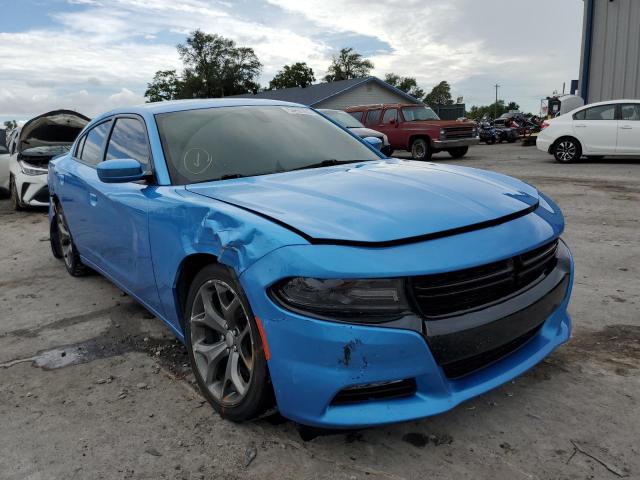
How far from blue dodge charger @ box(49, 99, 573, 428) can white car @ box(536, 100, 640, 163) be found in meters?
11.2

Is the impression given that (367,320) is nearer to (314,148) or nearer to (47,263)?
(314,148)

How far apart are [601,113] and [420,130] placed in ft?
16.4

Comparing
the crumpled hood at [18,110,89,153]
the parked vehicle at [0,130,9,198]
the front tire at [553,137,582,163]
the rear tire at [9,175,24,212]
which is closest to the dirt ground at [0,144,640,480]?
the rear tire at [9,175,24,212]

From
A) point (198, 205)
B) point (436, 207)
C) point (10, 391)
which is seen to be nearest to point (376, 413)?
point (436, 207)

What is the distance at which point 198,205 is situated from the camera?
244cm

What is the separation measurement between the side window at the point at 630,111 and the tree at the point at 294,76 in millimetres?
62586

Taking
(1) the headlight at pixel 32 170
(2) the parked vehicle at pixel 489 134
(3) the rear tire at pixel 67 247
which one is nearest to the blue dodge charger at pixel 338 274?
(3) the rear tire at pixel 67 247

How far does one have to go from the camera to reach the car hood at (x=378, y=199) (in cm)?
201

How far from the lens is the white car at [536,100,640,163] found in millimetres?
12062

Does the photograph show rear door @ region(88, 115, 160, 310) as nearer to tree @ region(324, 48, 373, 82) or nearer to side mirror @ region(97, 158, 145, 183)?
side mirror @ region(97, 158, 145, 183)

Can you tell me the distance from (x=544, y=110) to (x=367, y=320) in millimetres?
27718

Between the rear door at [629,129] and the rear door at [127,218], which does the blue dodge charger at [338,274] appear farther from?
the rear door at [629,129]

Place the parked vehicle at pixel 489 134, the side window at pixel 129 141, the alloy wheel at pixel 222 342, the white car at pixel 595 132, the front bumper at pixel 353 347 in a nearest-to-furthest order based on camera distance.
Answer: the front bumper at pixel 353 347
the alloy wheel at pixel 222 342
the side window at pixel 129 141
the white car at pixel 595 132
the parked vehicle at pixel 489 134

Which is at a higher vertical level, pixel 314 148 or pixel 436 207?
pixel 314 148
